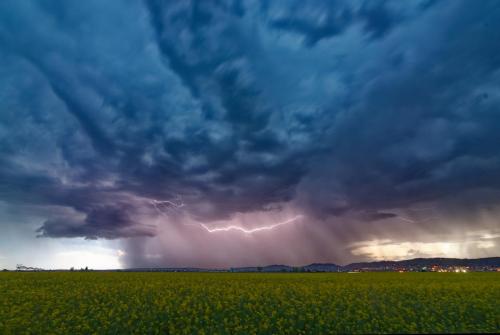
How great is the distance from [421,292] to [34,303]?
4265 centimetres

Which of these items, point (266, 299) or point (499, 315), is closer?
point (499, 315)

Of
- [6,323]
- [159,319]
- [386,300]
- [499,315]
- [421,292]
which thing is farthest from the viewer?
[421,292]

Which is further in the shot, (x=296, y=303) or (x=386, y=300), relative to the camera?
(x=386, y=300)

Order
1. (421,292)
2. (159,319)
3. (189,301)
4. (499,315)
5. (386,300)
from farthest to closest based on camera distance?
(421,292) → (386,300) → (189,301) → (499,315) → (159,319)

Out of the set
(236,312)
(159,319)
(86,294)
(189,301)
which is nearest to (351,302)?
(236,312)

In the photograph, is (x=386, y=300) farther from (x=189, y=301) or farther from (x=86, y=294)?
(x=86, y=294)

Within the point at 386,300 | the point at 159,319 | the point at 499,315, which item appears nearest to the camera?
the point at 159,319

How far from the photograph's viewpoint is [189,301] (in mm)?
31156

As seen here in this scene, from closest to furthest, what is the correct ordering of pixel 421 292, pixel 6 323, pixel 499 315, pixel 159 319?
pixel 6 323 → pixel 159 319 → pixel 499 315 → pixel 421 292

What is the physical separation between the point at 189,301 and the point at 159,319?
521cm

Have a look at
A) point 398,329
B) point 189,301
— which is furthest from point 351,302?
point 189,301

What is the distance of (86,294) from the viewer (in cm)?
3625

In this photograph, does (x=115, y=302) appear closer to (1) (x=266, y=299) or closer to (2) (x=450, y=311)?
(1) (x=266, y=299)

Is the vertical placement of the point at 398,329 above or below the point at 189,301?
below
